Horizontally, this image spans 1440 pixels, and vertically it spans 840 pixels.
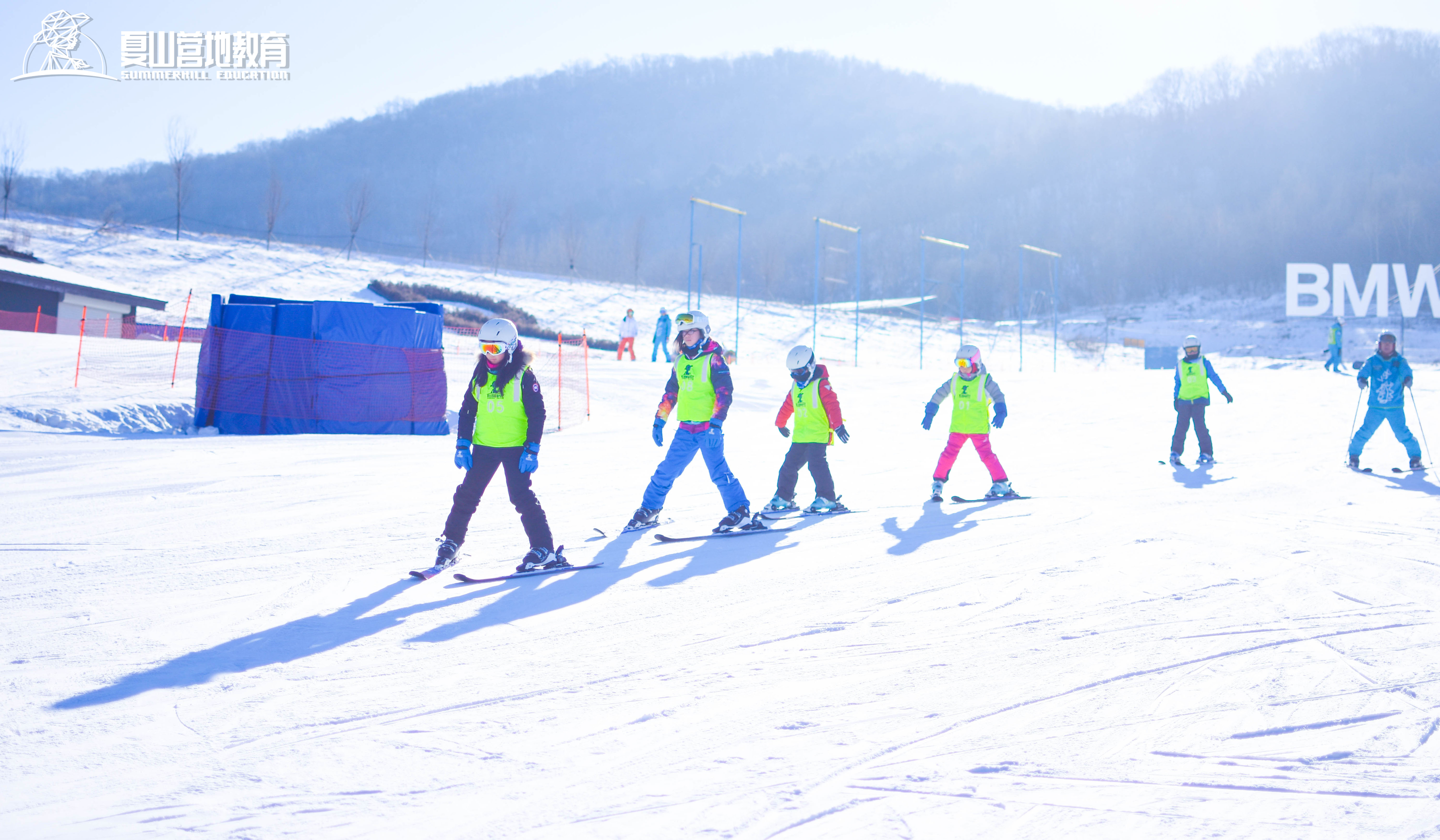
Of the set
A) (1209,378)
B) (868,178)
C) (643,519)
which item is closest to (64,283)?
(643,519)

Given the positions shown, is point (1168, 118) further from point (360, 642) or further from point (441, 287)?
point (360, 642)

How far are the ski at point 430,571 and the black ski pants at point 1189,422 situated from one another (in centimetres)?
998

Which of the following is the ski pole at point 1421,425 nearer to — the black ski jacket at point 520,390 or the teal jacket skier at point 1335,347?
the teal jacket skier at point 1335,347

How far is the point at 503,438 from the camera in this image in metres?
5.96

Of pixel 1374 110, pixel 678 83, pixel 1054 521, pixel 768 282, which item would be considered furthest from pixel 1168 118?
pixel 1054 521

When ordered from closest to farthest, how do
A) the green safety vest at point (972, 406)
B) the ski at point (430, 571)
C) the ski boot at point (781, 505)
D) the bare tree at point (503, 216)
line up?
the ski at point (430, 571)
the ski boot at point (781, 505)
the green safety vest at point (972, 406)
the bare tree at point (503, 216)

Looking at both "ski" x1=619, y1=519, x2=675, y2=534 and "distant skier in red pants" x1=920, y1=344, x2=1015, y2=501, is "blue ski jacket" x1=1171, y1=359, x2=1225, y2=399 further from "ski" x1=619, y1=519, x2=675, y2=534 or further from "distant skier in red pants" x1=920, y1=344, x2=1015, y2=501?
"ski" x1=619, y1=519, x2=675, y2=534

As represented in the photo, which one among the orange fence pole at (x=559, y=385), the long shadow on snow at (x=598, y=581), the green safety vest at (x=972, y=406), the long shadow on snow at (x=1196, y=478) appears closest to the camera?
the long shadow on snow at (x=598, y=581)

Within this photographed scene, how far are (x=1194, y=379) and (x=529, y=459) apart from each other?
9874 mm

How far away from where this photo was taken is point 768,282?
80.4m

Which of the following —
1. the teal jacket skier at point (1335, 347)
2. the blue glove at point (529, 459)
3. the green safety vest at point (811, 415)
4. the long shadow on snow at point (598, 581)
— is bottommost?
the long shadow on snow at point (598, 581)

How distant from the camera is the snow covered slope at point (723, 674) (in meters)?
2.90

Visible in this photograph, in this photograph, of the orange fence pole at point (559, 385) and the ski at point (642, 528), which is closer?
the ski at point (642, 528)

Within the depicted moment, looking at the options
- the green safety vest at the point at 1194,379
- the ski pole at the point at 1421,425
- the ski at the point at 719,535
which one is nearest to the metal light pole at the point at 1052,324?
the ski pole at the point at 1421,425
